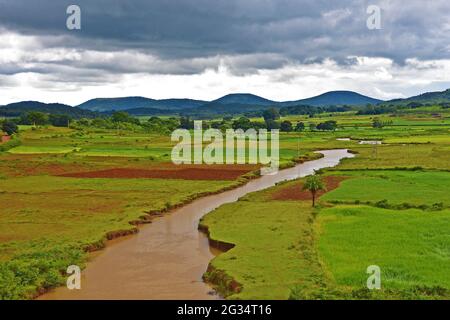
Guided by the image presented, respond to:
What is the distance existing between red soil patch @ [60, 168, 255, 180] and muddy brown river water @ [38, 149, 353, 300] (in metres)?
19.7

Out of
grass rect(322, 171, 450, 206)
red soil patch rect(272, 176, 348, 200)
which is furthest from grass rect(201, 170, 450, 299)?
red soil patch rect(272, 176, 348, 200)

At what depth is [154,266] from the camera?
→ 2575cm

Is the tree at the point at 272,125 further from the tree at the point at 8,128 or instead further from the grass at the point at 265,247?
the grass at the point at 265,247

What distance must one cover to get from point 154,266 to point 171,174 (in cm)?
3484

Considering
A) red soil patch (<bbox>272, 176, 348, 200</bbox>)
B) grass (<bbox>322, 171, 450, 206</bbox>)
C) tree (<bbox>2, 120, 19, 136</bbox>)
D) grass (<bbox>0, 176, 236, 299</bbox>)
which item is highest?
tree (<bbox>2, 120, 19, 136</bbox>)

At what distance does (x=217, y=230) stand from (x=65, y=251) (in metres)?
9.37

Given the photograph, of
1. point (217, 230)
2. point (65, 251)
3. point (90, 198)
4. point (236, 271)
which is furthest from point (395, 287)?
point (90, 198)

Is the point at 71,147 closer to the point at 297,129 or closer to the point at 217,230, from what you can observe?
the point at 217,230

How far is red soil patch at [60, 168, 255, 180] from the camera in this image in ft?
192

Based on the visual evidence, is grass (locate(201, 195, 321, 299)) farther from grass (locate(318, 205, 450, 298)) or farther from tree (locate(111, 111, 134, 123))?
tree (locate(111, 111, 134, 123))

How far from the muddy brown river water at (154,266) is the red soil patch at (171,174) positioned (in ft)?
64.8

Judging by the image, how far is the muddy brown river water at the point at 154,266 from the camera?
21969 millimetres

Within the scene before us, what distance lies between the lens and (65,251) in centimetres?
2708

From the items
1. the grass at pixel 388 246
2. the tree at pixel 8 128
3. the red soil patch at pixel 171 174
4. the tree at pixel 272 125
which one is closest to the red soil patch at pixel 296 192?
the grass at pixel 388 246
